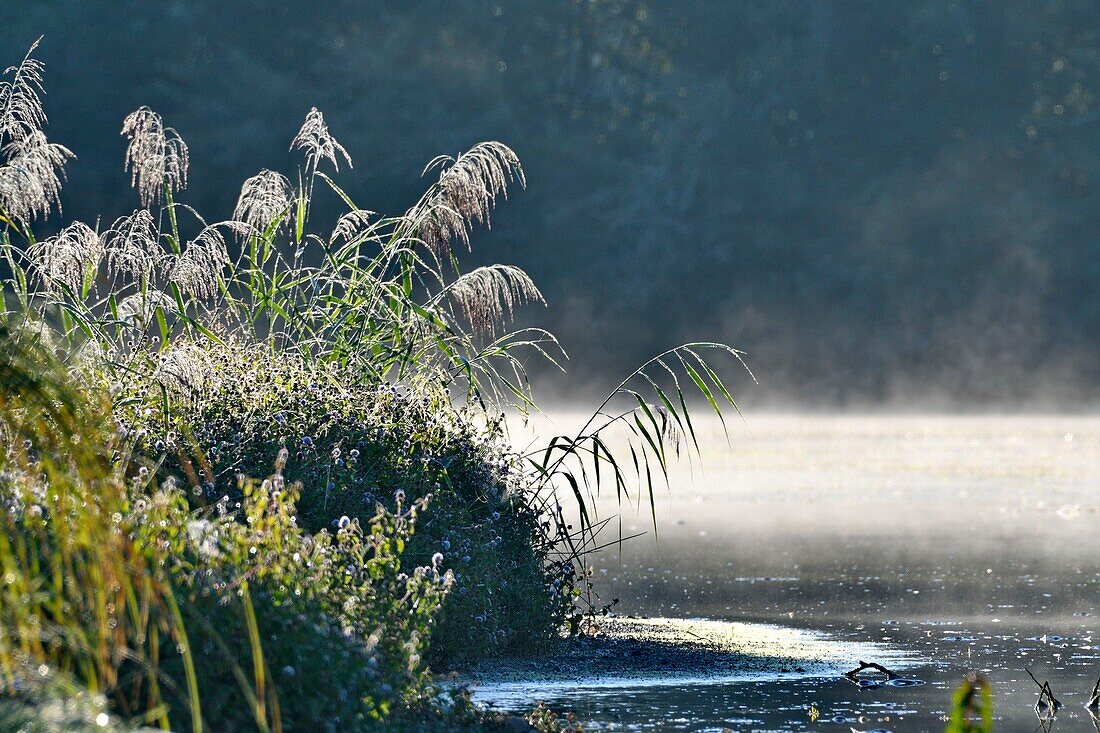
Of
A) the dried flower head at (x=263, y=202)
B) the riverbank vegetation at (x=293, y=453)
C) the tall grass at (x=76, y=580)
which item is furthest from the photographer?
the dried flower head at (x=263, y=202)

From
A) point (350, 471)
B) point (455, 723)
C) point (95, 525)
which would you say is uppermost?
point (350, 471)

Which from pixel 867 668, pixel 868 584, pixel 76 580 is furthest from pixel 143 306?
pixel 868 584

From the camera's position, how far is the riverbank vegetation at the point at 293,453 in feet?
19.7

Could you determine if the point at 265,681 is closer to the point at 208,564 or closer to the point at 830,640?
the point at 208,564

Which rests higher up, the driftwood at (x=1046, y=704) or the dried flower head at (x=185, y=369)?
the dried flower head at (x=185, y=369)

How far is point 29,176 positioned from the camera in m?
9.29

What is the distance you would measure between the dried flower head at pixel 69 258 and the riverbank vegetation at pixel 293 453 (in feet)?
0.07

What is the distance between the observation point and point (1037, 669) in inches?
388

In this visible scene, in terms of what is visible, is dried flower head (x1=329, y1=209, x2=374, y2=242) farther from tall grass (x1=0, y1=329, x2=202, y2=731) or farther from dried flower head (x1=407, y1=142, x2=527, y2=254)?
tall grass (x1=0, y1=329, x2=202, y2=731)

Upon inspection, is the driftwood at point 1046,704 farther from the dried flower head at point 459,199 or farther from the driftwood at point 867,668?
the dried flower head at point 459,199

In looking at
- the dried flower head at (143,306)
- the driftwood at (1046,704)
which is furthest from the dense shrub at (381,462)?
the driftwood at (1046,704)

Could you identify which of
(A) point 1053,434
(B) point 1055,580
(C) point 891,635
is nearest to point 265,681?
(C) point 891,635

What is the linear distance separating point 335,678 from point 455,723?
3.32 ft

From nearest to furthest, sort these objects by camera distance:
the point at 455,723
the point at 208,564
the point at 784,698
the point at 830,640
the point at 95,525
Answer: the point at 95,525 < the point at 208,564 < the point at 455,723 < the point at 784,698 < the point at 830,640
